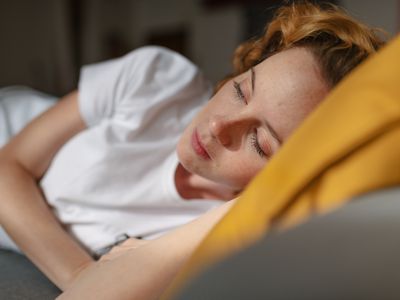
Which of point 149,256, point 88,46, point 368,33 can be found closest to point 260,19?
point 88,46

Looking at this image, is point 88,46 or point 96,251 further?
A: point 88,46

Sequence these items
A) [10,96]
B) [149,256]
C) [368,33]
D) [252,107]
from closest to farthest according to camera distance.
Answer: [149,256] → [252,107] → [368,33] → [10,96]

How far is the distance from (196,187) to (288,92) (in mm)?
325

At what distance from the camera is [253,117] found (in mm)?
774

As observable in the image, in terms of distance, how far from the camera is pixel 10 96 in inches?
53.5

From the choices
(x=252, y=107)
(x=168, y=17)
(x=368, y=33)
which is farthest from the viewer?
(x=168, y=17)

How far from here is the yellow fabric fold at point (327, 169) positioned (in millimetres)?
438

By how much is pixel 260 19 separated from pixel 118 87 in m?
2.41

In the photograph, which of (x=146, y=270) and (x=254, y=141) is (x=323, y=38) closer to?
(x=254, y=141)

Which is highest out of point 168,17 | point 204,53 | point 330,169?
point 330,169

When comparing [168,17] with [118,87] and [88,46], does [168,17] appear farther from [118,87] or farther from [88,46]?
[118,87]

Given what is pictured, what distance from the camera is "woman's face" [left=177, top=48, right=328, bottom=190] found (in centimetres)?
76

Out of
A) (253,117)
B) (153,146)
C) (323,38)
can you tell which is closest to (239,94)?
(253,117)

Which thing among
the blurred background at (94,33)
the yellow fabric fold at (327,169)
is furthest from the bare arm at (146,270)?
the blurred background at (94,33)
